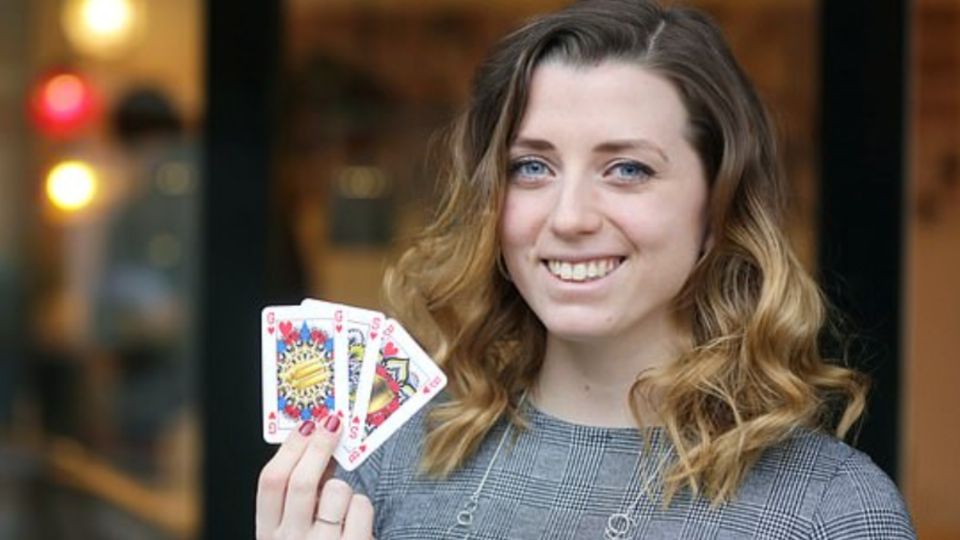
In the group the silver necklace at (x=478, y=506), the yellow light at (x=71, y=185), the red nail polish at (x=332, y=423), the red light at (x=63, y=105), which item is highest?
the red nail polish at (x=332, y=423)

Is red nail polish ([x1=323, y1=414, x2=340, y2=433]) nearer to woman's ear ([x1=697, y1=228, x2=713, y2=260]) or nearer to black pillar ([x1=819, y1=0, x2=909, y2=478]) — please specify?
woman's ear ([x1=697, y1=228, x2=713, y2=260])

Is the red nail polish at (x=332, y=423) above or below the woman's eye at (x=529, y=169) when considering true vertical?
below

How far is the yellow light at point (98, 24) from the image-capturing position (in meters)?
7.26

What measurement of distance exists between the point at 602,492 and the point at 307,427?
0.34 m

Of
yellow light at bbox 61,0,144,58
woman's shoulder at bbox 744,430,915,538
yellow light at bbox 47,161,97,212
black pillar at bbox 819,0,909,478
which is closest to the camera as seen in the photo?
woman's shoulder at bbox 744,430,915,538

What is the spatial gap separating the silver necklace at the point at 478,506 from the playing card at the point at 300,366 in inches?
7.4

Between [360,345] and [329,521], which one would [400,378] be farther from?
[329,521]

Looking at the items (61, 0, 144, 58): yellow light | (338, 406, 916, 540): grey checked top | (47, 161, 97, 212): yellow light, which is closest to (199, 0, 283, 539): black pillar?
(61, 0, 144, 58): yellow light

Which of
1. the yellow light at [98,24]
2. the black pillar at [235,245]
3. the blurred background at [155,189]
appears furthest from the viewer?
the yellow light at [98,24]

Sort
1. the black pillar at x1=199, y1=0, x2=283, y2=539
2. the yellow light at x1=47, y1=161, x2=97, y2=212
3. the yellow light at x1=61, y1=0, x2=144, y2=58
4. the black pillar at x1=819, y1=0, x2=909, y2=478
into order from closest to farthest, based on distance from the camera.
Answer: the black pillar at x1=819, y1=0, x2=909, y2=478
the black pillar at x1=199, y1=0, x2=283, y2=539
the yellow light at x1=61, y1=0, x2=144, y2=58
the yellow light at x1=47, y1=161, x2=97, y2=212

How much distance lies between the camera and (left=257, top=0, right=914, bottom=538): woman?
84.3 inches

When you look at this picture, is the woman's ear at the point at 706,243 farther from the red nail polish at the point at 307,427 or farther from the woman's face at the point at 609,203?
the red nail polish at the point at 307,427

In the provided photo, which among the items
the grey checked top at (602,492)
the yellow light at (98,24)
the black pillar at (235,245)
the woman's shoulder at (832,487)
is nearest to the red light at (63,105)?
the yellow light at (98,24)

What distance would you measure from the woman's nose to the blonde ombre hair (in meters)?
0.11
